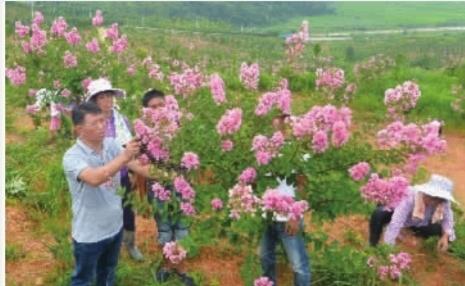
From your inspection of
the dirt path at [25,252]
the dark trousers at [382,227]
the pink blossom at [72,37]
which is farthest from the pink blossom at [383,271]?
the pink blossom at [72,37]

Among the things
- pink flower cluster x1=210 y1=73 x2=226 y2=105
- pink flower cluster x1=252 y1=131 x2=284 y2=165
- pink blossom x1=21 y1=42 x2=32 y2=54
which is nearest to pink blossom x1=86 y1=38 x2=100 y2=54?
pink blossom x1=21 y1=42 x2=32 y2=54

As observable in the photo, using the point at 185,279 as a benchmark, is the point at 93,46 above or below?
above

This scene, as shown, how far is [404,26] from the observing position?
210 feet

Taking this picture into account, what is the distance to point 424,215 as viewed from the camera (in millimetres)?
5043

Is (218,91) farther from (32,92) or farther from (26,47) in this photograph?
(32,92)

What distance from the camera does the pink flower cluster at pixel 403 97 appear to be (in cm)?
368

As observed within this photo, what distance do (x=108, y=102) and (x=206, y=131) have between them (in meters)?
1.03

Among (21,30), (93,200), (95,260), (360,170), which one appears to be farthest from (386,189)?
(21,30)

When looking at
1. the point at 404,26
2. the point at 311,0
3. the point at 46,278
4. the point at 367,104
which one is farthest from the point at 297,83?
the point at 311,0

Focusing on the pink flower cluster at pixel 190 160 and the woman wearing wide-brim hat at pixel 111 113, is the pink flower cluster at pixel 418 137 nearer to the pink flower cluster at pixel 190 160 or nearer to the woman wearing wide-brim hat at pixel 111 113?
the pink flower cluster at pixel 190 160

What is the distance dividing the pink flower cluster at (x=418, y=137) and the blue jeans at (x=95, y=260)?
1.56 metres

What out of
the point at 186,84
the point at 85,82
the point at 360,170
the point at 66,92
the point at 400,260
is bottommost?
the point at 400,260

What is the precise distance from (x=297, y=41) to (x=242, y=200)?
1951 mm

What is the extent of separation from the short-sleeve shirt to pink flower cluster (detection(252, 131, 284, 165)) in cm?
81
